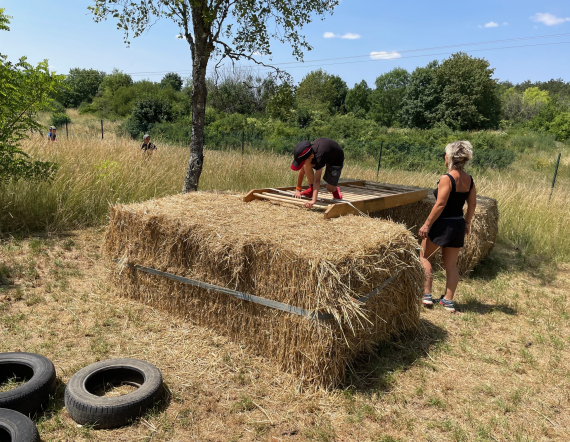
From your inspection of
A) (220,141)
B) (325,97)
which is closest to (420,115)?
(325,97)

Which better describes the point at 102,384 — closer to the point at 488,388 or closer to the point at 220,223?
the point at 220,223

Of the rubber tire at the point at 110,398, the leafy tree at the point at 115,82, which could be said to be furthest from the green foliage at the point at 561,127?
the leafy tree at the point at 115,82

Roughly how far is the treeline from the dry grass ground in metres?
13.8

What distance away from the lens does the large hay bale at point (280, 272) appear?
10.2 ft

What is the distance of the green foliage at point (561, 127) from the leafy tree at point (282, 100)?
3177 centimetres

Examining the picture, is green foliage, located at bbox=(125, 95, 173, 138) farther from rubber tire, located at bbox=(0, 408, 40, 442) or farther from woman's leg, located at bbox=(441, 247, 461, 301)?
rubber tire, located at bbox=(0, 408, 40, 442)

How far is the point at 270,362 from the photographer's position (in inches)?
136

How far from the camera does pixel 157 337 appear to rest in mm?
3816

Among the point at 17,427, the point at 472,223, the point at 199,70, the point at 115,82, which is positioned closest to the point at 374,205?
the point at 472,223

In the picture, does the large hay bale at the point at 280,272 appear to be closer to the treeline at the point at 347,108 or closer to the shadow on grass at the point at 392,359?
the shadow on grass at the point at 392,359

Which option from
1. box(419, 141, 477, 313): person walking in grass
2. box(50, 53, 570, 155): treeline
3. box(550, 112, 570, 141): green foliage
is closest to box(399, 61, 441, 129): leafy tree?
box(50, 53, 570, 155): treeline

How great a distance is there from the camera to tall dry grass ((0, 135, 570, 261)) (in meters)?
6.53

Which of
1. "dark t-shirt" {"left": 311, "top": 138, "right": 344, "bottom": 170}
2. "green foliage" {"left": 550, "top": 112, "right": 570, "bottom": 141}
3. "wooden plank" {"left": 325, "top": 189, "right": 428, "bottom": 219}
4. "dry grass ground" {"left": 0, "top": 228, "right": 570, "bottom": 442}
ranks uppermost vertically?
"green foliage" {"left": 550, "top": 112, "right": 570, "bottom": 141}

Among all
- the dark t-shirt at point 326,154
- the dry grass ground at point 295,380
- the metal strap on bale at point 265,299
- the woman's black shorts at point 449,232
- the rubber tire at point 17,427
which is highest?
the dark t-shirt at point 326,154
